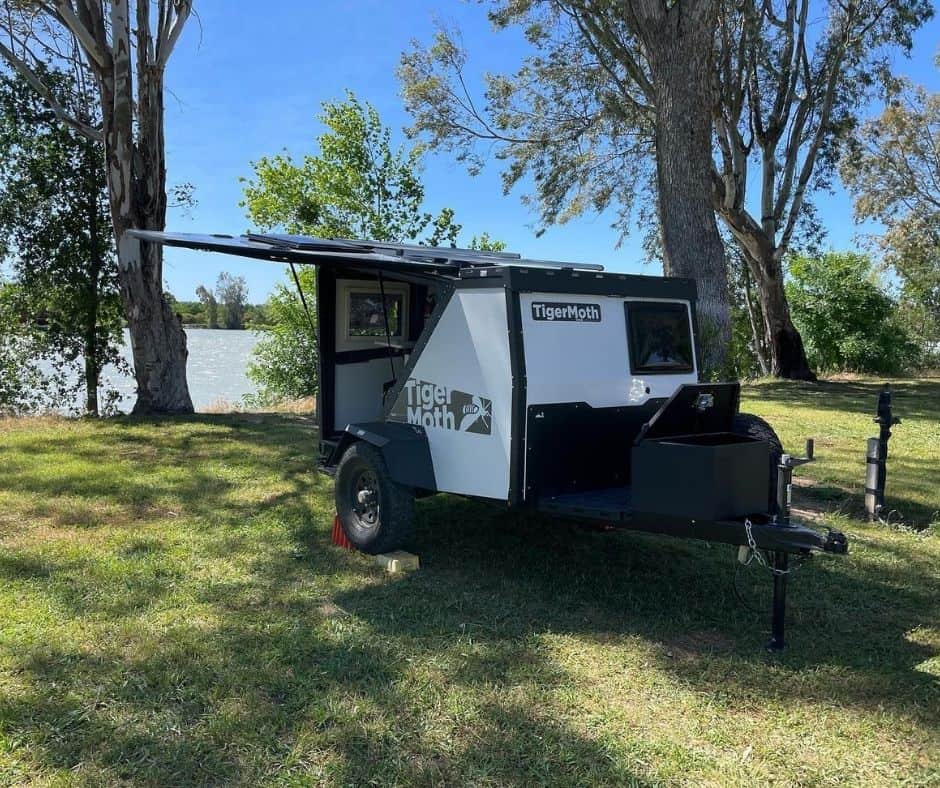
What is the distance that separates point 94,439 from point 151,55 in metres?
6.50

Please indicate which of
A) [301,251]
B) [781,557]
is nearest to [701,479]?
[781,557]

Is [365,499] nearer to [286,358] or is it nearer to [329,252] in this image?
[329,252]

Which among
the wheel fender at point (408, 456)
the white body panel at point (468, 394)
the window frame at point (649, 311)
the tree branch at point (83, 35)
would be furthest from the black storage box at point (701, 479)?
the tree branch at point (83, 35)

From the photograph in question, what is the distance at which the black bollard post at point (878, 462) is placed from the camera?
270 inches

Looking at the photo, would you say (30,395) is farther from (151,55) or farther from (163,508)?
(163,508)

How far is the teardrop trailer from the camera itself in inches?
163

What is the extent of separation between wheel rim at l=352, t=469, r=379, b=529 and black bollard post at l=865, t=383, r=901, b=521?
14.4 ft

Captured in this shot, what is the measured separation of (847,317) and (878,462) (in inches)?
752

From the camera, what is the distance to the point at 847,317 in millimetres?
23938

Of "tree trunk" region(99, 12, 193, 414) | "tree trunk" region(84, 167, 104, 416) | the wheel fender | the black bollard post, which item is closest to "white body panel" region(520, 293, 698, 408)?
the wheel fender

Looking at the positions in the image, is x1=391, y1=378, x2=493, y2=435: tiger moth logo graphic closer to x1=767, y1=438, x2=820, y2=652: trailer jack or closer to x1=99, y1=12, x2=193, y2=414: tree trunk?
x1=767, y1=438, x2=820, y2=652: trailer jack

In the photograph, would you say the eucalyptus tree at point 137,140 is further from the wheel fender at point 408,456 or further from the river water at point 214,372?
the wheel fender at point 408,456

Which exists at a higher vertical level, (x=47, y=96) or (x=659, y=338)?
(x=47, y=96)

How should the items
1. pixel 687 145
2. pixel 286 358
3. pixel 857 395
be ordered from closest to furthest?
pixel 687 145
pixel 857 395
pixel 286 358
